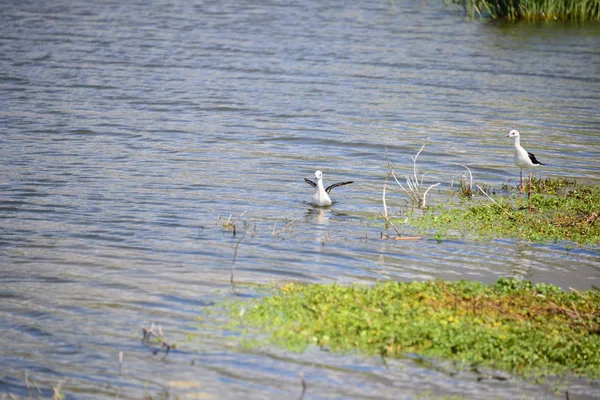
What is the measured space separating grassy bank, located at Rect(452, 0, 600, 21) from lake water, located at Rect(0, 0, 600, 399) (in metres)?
0.55

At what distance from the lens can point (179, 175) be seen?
1598 centimetres

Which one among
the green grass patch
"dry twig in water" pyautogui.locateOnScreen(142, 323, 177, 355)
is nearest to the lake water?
"dry twig in water" pyautogui.locateOnScreen(142, 323, 177, 355)

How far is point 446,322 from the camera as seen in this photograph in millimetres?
8836

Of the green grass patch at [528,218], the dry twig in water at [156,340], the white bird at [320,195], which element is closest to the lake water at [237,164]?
the dry twig in water at [156,340]

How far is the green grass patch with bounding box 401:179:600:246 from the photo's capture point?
12508 mm

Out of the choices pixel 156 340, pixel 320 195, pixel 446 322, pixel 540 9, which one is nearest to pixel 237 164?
pixel 320 195

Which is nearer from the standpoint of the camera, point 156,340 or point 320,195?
point 156,340

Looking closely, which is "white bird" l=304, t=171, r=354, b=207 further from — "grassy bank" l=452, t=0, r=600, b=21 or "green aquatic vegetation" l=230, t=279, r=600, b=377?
"grassy bank" l=452, t=0, r=600, b=21

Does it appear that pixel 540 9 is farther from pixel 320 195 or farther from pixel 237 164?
pixel 320 195

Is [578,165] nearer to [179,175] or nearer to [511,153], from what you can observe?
[511,153]

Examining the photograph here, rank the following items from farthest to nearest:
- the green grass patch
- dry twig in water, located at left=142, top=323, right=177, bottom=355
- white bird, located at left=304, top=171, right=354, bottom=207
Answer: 1. white bird, located at left=304, top=171, right=354, bottom=207
2. the green grass patch
3. dry twig in water, located at left=142, top=323, right=177, bottom=355

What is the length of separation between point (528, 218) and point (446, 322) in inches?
193

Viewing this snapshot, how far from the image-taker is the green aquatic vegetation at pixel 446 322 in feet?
27.5

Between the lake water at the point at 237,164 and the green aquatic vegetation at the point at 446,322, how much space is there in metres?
0.34
